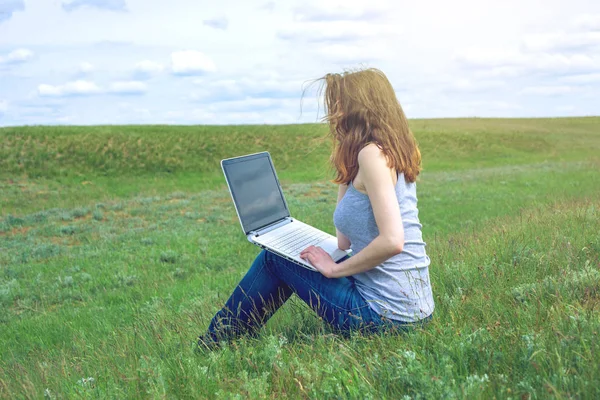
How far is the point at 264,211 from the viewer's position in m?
4.32

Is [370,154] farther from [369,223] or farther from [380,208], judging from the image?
[369,223]

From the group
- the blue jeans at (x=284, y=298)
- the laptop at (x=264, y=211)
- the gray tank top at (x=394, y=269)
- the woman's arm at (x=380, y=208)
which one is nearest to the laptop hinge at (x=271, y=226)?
the laptop at (x=264, y=211)

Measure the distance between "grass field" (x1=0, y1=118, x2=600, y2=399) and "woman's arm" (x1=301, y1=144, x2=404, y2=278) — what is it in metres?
0.35

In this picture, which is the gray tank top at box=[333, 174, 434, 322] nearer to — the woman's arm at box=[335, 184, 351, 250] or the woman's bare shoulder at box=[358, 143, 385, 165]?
the woman's bare shoulder at box=[358, 143, 385, 165]

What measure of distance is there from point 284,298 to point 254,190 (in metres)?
0.91

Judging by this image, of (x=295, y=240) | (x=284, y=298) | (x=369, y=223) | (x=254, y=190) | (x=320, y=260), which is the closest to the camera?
(x=369, y=223)

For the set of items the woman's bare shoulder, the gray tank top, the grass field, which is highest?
the woman's bare shoulder

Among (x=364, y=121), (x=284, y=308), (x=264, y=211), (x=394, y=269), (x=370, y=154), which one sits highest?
(x=364, y=121)

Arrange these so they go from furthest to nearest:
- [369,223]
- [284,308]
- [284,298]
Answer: [284,308] < [284,298] < [369,223]

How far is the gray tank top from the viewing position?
3.33 metres

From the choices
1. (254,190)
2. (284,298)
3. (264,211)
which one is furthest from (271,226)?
(284,298)

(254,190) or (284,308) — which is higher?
(254,190)

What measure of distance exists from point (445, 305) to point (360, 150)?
131 centimetres

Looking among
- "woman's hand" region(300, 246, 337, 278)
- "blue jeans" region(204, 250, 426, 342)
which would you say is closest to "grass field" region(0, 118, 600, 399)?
"blue jeans" region(204, 250, 426, 342)
